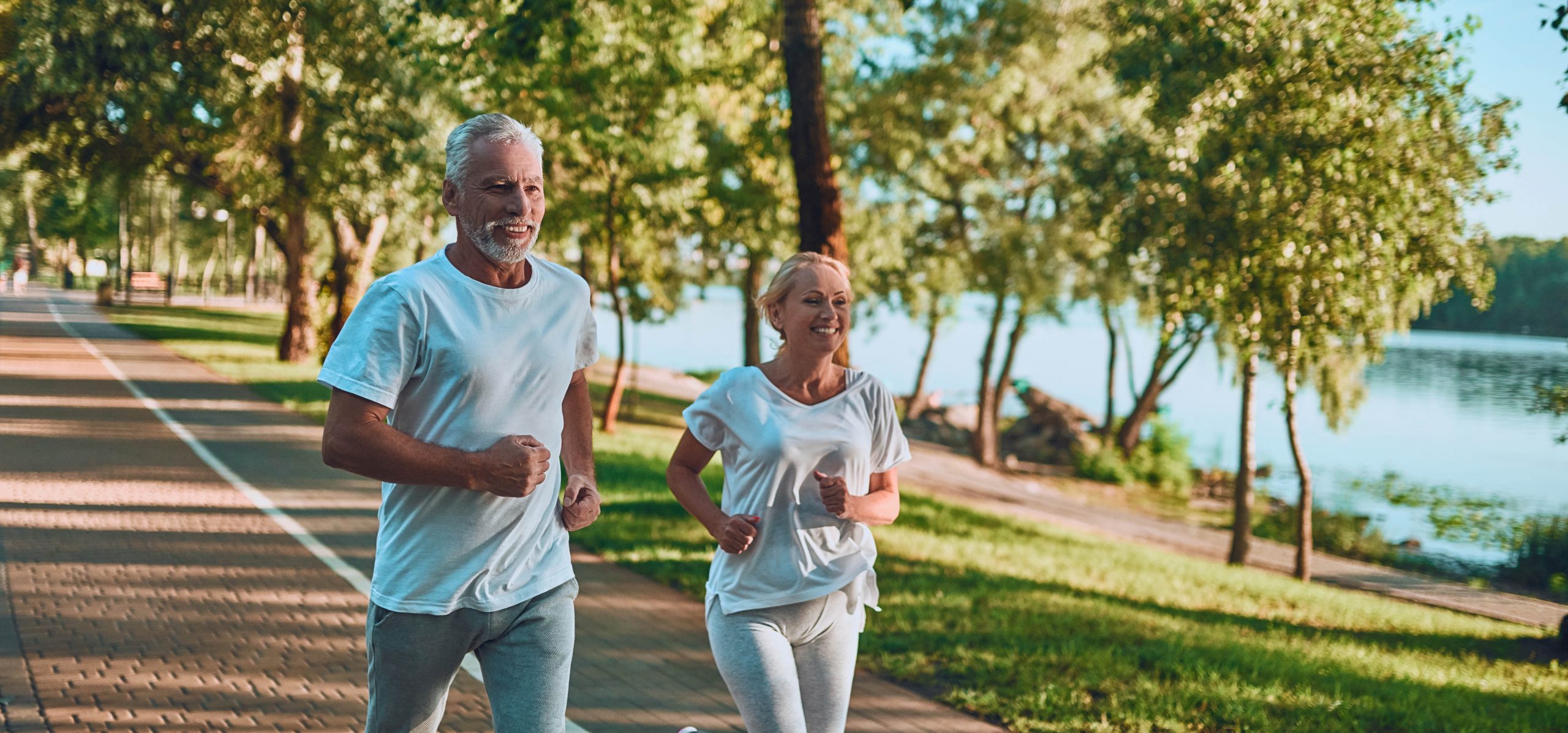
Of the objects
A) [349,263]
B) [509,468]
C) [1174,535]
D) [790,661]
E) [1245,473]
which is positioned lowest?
[1174,535]

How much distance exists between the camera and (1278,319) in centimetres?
1221

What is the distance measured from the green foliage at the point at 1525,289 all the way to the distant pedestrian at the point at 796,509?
402 inches

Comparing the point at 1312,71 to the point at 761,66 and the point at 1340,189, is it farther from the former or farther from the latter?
the point at 761,66

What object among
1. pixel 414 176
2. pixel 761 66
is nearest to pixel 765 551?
pixel 761 66

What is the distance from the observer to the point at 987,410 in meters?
31.6

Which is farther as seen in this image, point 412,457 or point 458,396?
point 458,396

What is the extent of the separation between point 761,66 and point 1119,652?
47.6ft

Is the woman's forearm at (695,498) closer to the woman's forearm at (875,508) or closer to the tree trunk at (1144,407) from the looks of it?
the woman's forearm at (875,508)

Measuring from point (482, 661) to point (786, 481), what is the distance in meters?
1.05

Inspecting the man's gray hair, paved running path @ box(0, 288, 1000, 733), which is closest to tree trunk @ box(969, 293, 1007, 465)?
paved running path @ box(0, 288, 1000, 733)

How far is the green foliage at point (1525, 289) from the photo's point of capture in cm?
1322

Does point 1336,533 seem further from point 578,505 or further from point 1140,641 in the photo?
point 578,505

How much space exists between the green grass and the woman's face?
2.95 meters

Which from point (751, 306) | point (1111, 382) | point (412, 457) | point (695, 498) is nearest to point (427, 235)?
point (751, 306)
